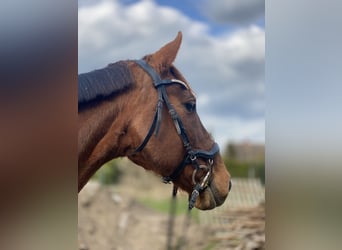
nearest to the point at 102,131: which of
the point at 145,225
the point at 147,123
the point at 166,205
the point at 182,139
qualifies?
the point at 147,123

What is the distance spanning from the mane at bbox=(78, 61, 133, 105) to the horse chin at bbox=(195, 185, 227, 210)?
589mm

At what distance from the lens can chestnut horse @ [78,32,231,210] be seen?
1624mm

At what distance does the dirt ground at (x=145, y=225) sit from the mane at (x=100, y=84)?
0.42 m

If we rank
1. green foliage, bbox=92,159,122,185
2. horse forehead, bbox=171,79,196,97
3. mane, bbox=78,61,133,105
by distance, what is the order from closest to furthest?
mane, bbox=78,61,133,105 < horse forehead, bbox=171,79,196,97 < green foliage, bbox=92,159,122,185

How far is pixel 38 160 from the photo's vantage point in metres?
1.59

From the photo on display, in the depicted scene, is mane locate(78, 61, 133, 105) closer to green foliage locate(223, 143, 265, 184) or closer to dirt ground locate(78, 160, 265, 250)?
dirt ground locate(78, 160, 265, 250)

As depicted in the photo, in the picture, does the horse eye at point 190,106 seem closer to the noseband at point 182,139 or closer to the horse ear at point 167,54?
the noseband at point 182,139

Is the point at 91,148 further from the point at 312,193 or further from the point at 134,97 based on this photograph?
the point at 312,193

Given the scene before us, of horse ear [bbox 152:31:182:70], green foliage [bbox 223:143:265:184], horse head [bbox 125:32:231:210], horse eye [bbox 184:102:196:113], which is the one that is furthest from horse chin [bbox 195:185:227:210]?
horse ear [bbox 152:31:182:70]

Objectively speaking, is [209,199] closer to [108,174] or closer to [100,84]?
[108,174]

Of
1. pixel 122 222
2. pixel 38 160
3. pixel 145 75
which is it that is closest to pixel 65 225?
pixel 38 160

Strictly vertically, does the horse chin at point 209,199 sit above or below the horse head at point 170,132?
below

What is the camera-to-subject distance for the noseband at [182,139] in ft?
5.38

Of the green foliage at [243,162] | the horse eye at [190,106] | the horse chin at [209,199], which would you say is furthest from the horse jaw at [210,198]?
the horse eye at [190,106]
